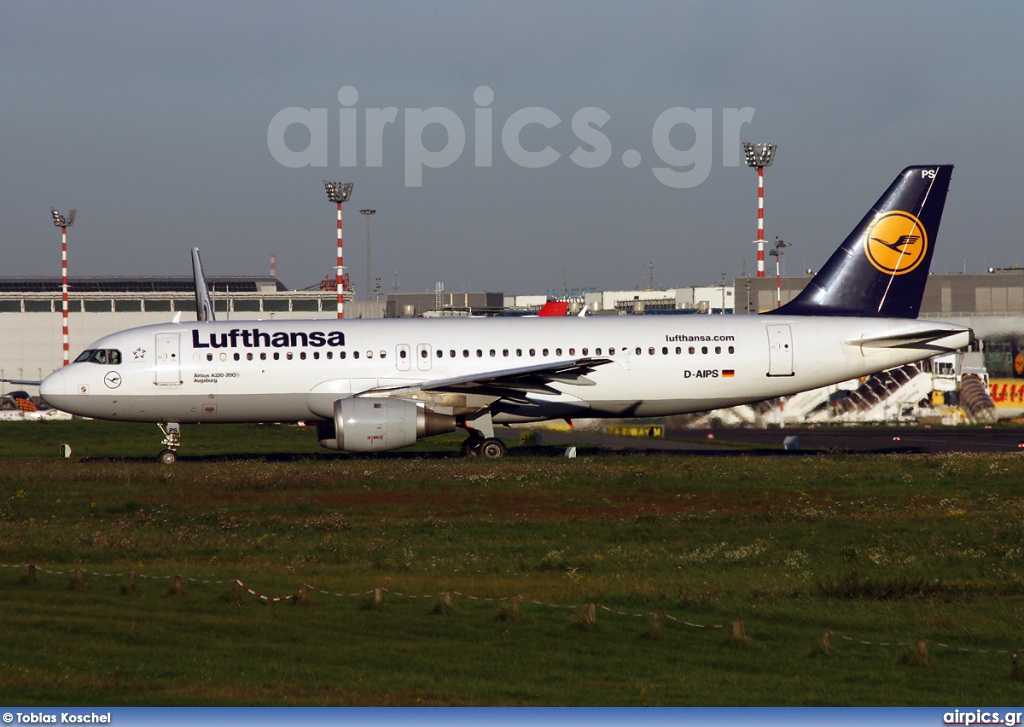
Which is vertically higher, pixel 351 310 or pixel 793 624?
pixel 351 310

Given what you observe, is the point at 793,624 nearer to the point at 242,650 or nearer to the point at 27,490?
the point at 242,650

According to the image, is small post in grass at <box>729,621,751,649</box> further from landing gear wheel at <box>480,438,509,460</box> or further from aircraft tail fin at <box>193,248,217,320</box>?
aircraft tail fin at <box>193,248,217,320</box>

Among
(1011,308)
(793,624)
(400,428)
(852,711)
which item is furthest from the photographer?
(1011,308)

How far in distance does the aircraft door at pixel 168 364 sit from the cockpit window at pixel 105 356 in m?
1.28

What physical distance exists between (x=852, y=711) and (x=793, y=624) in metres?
5.97

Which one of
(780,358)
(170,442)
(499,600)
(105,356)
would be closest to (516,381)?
(780,358)

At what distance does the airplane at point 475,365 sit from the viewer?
109 ft

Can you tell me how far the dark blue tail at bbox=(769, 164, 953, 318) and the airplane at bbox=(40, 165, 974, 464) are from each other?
610mm

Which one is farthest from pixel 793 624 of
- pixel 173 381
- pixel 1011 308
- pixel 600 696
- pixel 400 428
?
pixel 1011 308

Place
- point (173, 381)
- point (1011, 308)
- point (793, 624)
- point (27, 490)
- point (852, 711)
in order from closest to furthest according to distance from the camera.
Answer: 1. point (852, 711)
2. point (793, 624)
3. point (27, 490)
4. point (173, 381)
5. point (1011, 308)

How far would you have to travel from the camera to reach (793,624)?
551 inches

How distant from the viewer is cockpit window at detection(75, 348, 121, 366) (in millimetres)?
33500

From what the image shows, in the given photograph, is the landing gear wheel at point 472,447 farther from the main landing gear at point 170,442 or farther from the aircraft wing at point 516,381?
the main landing gear at point 170,442

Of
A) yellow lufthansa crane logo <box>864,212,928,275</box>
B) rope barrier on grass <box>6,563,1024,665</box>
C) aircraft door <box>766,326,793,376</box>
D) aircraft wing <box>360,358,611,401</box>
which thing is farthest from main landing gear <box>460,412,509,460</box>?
rope barrier on grass <box>6,563,1024,665</box>
